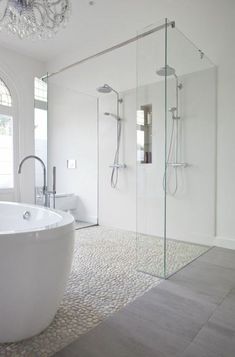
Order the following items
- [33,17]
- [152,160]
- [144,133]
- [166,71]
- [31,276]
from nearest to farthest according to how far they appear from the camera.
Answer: [31,276], [33,17], [166,71], [152,160], [144,133]

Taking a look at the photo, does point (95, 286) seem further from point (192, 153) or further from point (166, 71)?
point (166, 71)

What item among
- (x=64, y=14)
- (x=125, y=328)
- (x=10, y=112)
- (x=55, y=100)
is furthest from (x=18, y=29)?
(x=125, y=328)

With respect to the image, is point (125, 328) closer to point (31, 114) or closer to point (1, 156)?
point (1, 156)

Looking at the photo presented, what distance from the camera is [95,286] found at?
7.44ft

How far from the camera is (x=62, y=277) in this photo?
5.40 ft

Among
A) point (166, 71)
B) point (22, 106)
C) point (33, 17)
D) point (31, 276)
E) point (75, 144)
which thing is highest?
point (33, 17)

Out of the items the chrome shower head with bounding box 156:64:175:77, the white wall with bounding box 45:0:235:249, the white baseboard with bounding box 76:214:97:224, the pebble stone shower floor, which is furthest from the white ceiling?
the white baseboard with bounding box 76:214:97:224

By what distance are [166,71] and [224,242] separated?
214 cm

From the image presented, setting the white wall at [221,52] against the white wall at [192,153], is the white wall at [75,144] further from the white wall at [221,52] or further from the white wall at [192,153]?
the white wall at [221,52]

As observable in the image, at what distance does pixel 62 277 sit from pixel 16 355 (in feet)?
1.45

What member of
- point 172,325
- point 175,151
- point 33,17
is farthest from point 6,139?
point 172,325

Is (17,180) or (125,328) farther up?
(17,180)

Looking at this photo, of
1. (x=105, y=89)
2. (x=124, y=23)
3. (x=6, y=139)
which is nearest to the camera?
(x=124, y=23)

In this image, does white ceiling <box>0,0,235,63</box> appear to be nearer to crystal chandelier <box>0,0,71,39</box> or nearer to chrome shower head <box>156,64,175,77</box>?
chrome shower head <box>156,64,175,77</box>
